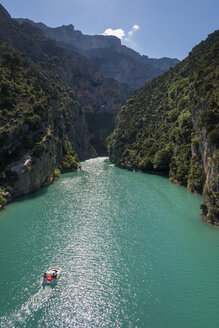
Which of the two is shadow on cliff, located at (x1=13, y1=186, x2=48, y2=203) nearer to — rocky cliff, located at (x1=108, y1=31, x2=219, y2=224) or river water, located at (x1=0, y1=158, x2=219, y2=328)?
river water, located at (x1=0, y1=158, x2=219, y2=328)

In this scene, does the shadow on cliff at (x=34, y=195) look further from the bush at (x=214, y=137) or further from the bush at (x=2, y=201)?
the bush at (x=214, y=137)

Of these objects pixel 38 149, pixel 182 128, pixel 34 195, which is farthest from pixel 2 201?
pixel 182 128

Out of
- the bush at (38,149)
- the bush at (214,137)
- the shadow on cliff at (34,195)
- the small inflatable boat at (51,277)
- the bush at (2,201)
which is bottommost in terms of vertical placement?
the shadow on cliff at (34,195)

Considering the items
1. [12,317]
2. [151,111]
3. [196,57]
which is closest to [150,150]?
[151,111]

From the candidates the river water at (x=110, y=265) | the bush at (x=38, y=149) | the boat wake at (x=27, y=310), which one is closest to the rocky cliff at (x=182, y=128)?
the river water at (x=110, y=265)

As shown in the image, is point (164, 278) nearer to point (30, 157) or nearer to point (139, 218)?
point (139, 218)
